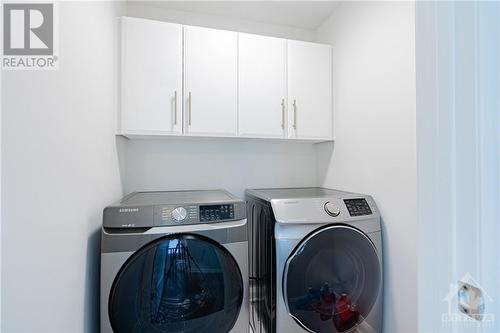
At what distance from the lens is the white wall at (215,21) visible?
1.76 metres

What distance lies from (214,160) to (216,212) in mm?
801

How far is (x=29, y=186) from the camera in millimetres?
677

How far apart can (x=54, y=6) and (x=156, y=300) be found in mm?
1218

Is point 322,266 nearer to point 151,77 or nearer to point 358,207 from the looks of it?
point 358,207

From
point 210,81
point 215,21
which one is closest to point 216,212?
point 210,81

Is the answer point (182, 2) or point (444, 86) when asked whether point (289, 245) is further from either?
point (182, 2)

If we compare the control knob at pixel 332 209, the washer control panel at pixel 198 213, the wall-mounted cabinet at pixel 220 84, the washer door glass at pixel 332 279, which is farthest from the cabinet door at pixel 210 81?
the washer door glass at pixel 332 279

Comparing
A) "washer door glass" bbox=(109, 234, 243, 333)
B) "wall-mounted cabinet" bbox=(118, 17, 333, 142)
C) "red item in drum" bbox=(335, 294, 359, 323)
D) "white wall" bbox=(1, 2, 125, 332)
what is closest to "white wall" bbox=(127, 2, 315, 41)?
"wall-mounted cabinet" bbox=(118, 17, 333, 142)

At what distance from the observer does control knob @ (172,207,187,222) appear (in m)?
1.10

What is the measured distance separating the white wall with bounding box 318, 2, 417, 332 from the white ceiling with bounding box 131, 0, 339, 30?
0.69 ft

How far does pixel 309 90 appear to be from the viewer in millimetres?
1775

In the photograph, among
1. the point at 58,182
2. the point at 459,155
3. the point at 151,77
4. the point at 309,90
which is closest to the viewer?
the point at 459,155

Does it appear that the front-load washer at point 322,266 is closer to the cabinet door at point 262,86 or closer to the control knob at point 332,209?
the control knob at point 332,209

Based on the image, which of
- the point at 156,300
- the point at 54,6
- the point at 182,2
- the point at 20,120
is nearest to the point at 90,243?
the point at 156,300
